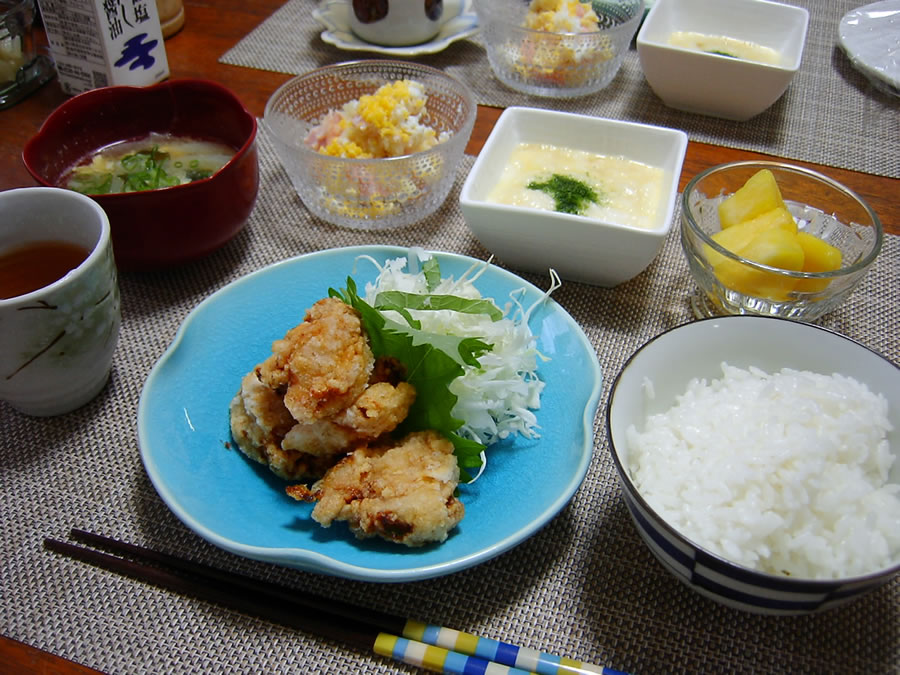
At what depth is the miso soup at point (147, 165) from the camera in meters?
1.79

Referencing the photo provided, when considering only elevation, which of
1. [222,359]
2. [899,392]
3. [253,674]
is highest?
[899,392]

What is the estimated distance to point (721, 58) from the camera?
2207mm

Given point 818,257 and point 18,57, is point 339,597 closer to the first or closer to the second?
point 818,257

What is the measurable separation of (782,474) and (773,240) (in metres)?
0.64

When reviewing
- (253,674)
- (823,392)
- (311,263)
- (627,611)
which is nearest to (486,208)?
(311,263)

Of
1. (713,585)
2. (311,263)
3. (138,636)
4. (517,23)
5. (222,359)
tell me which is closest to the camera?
(713,585)

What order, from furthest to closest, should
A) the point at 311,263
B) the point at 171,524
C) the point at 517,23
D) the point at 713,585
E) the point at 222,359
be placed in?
the point at 517,23, the point at 311,263, the point at 222,359, the point at 171,524, the point at 713,585

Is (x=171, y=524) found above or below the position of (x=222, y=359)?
below

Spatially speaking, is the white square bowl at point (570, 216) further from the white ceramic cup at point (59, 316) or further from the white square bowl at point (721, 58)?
the white ceramic cup at point (59, 316)

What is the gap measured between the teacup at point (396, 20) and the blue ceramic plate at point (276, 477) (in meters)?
1.37

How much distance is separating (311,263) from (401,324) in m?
0.43

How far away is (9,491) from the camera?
4.44 ft

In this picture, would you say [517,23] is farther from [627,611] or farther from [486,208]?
[627,611]

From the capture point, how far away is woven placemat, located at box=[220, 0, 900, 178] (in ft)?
7.48
